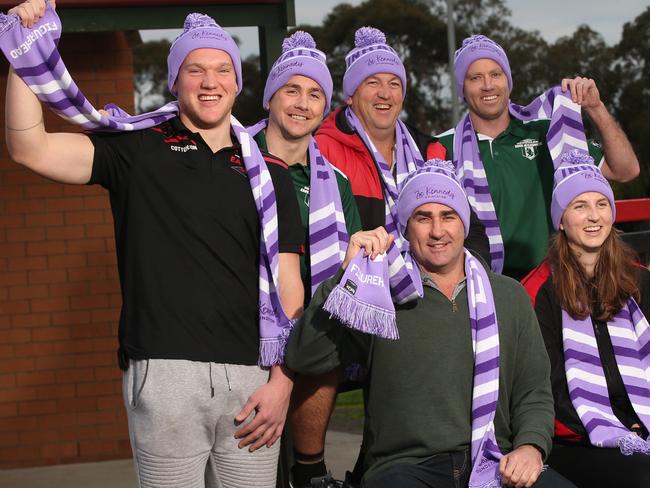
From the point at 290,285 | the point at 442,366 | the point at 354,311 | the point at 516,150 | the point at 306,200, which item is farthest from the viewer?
the point at 516,150

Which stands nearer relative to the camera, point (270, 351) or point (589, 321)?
point (270, 351)

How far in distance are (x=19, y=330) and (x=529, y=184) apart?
364 cm

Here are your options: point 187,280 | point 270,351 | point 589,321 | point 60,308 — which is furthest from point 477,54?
point 60,308

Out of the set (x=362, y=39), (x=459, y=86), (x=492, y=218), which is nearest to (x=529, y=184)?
(x=492, y=218)

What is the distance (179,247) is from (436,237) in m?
0.99

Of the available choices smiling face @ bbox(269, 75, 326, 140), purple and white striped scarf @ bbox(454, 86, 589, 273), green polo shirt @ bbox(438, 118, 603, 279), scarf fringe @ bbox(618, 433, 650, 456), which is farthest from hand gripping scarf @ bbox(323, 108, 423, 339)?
scarf fringe @ bbox(618, 433, 650, 456)

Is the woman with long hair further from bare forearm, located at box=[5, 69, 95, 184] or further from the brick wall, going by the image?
the brick wall

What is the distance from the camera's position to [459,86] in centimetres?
523

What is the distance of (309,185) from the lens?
437cm

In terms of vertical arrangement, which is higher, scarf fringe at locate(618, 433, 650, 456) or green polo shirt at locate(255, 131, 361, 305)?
green polo shirt at locate(255, 131, 361, 305)

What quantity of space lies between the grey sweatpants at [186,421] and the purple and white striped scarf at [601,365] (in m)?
1.34

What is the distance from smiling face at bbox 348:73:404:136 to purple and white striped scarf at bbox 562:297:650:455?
110 cm

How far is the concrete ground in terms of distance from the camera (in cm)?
681

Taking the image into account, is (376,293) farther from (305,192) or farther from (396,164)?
(396,164)
